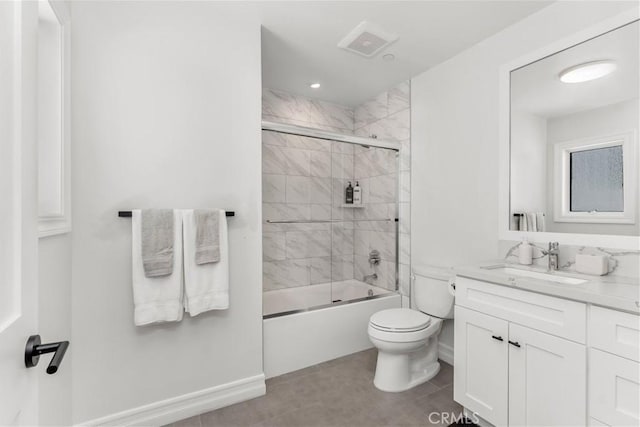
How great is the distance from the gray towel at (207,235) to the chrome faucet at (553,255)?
6.41 feet

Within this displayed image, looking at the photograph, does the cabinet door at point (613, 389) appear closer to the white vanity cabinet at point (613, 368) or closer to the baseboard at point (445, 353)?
the white vanity cabinet at point (613, 368)

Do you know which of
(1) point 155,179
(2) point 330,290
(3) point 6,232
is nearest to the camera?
(3) point 6,232

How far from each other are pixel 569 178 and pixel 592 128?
29 cm

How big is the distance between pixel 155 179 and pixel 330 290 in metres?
1.90

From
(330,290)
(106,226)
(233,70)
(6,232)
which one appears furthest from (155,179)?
(330,290)

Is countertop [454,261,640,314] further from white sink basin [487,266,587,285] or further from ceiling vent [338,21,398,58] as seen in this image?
ceiling vent [338,21,398,58]

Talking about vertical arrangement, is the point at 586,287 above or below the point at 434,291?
above

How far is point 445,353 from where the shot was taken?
247cm

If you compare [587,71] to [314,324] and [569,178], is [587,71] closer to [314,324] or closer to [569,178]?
[569,178]

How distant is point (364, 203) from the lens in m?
3.17

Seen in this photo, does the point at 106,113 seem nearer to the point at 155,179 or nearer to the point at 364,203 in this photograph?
the point at 155,179

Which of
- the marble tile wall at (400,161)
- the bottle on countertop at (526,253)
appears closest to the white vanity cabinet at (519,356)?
the bottle on countertop at (526,253)

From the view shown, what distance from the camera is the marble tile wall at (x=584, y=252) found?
5.03 feet

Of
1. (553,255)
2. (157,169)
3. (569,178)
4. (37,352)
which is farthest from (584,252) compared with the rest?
(157,169)
